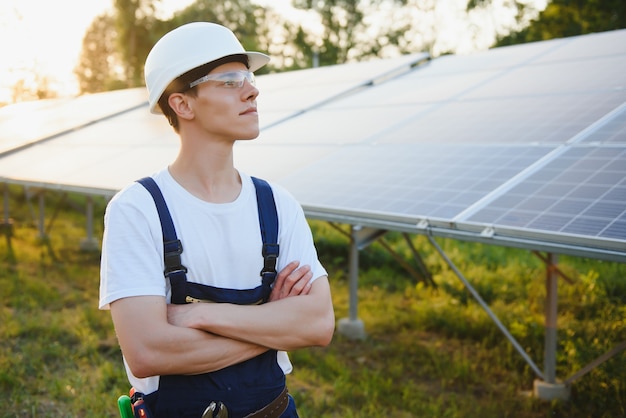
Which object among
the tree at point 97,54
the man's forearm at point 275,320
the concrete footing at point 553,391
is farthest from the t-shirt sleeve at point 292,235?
the tree at point 97,54

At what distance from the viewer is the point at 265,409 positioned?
201cm

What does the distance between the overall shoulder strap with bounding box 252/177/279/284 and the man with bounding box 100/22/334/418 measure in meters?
0.02

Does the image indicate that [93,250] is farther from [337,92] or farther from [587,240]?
[587,240]

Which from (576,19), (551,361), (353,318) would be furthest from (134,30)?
(551,361)

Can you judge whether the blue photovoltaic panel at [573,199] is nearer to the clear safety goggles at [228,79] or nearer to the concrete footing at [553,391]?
the concrete footing at [553,391]

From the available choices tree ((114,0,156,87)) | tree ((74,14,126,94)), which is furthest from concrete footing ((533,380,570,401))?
tree ((74,14,126,94))

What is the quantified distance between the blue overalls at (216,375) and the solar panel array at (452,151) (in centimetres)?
180

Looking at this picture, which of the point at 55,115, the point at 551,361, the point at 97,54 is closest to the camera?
the point at 551,361

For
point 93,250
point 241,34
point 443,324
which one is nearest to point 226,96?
point 443,324

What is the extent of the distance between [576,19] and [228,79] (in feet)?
95.1

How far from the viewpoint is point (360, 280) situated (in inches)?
355

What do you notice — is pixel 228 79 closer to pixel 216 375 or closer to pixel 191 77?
pixel 191 77

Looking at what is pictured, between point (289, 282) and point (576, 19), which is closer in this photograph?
point (289, 282)

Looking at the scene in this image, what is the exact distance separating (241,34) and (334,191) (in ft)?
121
